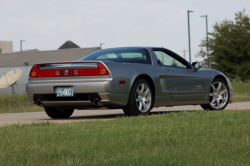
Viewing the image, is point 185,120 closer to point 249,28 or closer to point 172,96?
point 172,96

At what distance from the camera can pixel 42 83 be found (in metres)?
9.38

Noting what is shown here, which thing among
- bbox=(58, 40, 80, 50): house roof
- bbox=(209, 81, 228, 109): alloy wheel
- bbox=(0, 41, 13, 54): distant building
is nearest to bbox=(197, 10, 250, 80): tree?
bbox=(209, 81, 228, 109): alloy wheel

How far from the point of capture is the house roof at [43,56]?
52.6 metres

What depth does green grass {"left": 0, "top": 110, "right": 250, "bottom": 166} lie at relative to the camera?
455 centimetres

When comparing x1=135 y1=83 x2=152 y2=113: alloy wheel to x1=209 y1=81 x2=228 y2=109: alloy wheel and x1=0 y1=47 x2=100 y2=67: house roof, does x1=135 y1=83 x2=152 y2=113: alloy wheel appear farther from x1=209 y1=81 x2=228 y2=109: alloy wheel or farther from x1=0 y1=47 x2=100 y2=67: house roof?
x1=0 y1=47 x2=100 y2=67: house roof

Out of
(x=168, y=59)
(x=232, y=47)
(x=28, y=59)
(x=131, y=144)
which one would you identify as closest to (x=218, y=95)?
(x=168, y=59)

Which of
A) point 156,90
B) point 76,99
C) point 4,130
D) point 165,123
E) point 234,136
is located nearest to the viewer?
point 234,136

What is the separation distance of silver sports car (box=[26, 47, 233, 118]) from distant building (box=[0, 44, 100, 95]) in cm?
4069

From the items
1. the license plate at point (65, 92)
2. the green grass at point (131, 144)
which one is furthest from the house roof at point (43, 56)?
the green grass at point (131, 144)

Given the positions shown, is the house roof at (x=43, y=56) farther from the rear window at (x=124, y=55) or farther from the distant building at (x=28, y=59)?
the rear window at (x=124, y=55)

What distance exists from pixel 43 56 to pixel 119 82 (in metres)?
46.6

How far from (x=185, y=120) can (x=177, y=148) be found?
109 inches

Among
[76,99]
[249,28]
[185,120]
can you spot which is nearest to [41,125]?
[76,99]

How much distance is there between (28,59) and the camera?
54.3 meters
